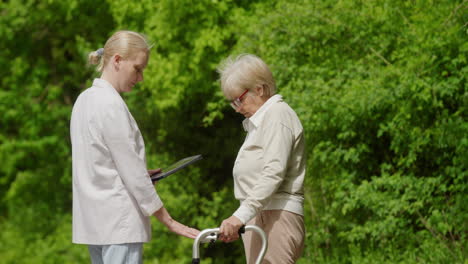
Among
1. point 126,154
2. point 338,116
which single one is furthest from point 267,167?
point 338,116

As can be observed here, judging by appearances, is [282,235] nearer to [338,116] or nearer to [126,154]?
[126,154]

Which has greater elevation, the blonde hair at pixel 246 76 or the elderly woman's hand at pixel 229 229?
the blonde hair at pixel 246 76

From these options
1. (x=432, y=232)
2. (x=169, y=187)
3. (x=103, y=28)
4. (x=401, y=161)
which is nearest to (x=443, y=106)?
(x=401, y=161)

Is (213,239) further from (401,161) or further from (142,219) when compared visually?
(401,161)

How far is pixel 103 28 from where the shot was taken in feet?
46.4

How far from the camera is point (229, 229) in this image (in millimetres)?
2977

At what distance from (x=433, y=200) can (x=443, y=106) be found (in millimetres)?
823

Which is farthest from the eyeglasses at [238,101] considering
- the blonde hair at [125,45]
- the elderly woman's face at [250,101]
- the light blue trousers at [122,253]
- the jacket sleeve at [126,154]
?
the light blue trousers at [122,253]

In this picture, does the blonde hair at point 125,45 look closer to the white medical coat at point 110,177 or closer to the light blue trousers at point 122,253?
the white medical coat at point 110,177

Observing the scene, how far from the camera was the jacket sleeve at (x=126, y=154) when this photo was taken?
2.86 m

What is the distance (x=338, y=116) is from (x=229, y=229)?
14.0 ft

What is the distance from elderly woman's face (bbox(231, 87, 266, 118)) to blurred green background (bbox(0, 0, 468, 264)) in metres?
2.74

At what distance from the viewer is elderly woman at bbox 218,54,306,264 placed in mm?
3066

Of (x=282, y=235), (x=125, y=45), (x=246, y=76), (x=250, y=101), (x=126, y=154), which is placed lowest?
(x=282, y=235)
